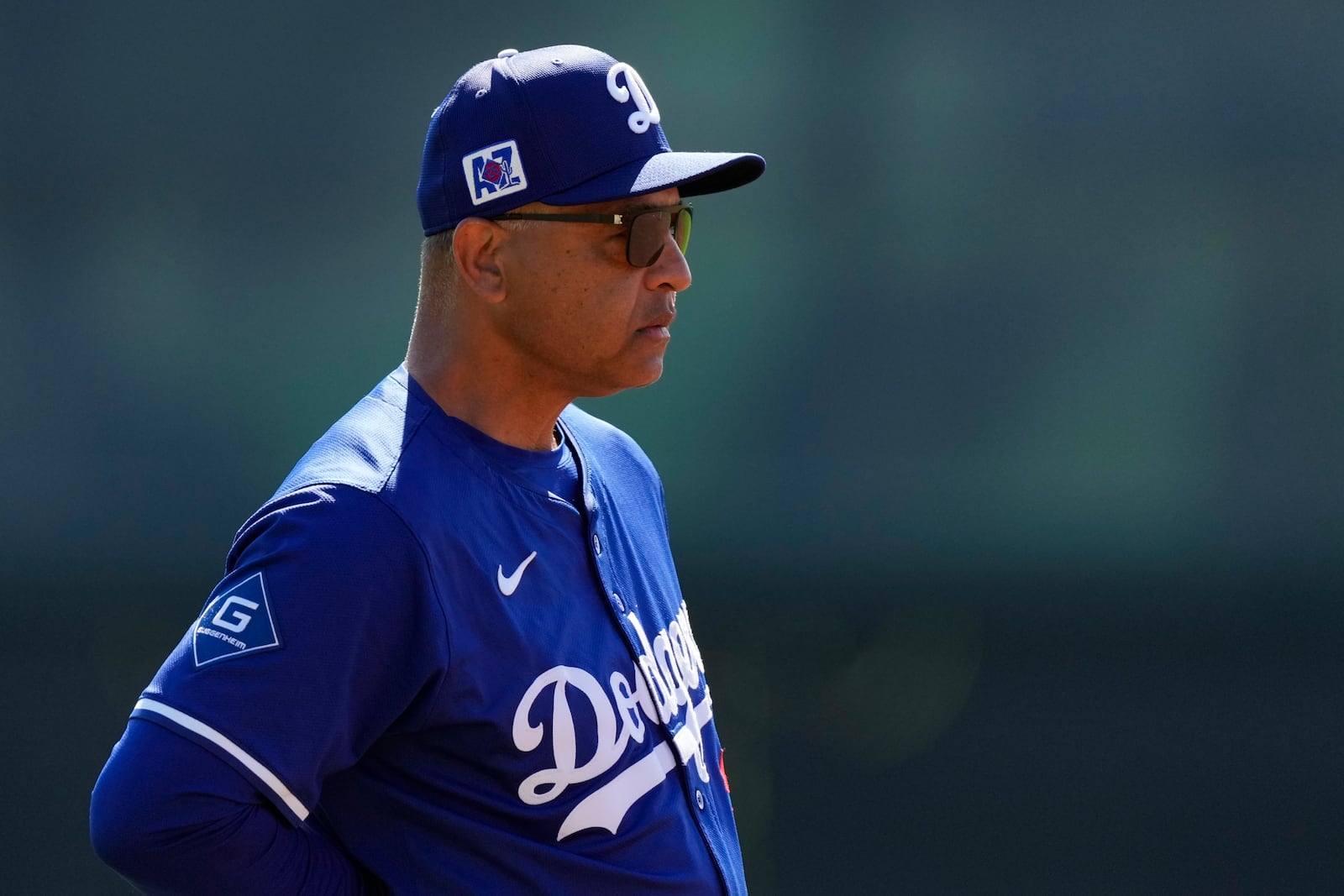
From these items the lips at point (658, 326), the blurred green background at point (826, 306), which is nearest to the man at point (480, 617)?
the lips at point (658, 326)

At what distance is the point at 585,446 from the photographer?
6.39 feet

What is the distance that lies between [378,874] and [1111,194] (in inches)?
178

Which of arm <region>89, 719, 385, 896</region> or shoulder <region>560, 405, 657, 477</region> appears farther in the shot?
shoulder <region>560, 405, 657, 477</region>

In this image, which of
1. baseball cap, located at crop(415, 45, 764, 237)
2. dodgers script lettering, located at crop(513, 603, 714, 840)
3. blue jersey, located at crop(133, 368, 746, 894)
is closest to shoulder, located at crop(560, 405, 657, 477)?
blue jersey, located at crop(133, 368, 746, 894)

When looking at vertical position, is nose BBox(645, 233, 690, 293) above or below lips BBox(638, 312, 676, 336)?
above

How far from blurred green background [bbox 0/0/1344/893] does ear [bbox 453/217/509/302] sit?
3597mm

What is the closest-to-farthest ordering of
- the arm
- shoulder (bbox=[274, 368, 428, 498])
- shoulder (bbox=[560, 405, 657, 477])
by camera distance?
the arm → shoulder (bbox=[274, 368, 428, 498]) → shoulder (bbox=[560, 405, 657, 477])

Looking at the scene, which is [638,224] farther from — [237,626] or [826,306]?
[826,306]

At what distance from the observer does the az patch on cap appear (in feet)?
5.37

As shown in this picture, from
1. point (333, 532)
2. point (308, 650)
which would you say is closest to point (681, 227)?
point (333, 532)

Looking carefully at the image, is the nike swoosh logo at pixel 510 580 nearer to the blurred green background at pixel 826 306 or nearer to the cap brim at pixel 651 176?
the cap brim at pixel 651 176

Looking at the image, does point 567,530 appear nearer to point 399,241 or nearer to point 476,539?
point 476,539

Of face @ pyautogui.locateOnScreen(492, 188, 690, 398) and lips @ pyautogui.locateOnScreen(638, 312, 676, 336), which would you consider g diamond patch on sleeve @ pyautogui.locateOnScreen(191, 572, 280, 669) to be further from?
lips @ pyautogui.locateOnScreen(638, 312, 676, 336)

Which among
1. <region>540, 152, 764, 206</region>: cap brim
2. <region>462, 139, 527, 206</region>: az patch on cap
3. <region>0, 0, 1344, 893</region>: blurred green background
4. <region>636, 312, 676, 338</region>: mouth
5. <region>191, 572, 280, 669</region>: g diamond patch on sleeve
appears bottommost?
<region>0, 0, 1344, 893</region>: blurred green background
